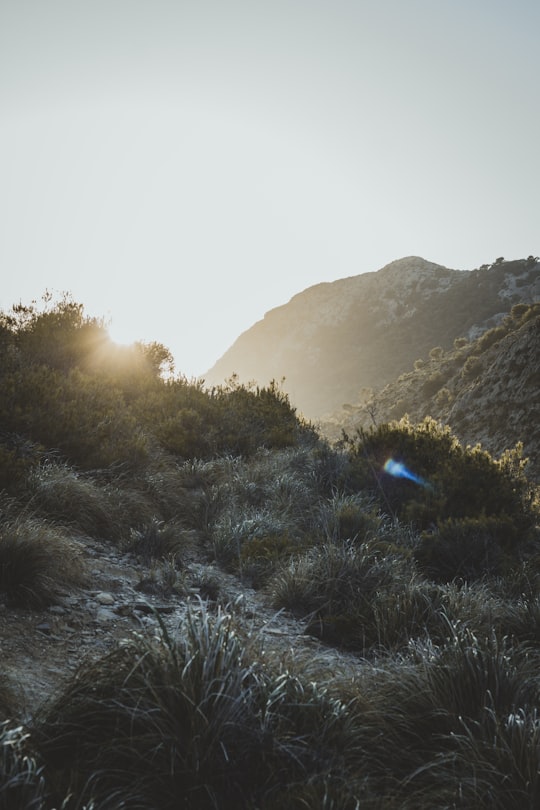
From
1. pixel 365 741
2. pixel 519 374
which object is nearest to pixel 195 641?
pixel 365 741

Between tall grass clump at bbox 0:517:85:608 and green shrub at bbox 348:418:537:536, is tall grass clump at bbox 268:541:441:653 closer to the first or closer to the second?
tall grass clump at bbox 0:517:85:608

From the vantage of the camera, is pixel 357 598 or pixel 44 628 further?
pixel 357 598

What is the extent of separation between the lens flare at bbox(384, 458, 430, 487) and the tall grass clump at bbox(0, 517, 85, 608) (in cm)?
545

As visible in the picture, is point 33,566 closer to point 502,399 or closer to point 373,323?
point 502,399

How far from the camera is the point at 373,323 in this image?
80.9m

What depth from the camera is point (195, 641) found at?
2.21 metres

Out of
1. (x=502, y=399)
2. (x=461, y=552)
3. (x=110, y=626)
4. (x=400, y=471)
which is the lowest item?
(x=110, y=626)

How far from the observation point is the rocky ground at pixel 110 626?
2.58 metres

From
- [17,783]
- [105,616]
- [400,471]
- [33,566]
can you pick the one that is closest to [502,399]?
[400,471]

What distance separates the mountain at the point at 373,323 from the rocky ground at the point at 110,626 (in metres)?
45.9

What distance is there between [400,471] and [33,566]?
605 centimetres

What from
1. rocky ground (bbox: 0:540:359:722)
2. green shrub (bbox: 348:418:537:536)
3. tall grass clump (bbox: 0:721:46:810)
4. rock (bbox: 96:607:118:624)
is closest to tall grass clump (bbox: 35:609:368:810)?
tall grass clump (bbox: 0:721:46:810)

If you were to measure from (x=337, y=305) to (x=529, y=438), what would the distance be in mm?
79610

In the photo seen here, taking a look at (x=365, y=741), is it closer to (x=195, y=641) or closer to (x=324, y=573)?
(x=195, y=641)
